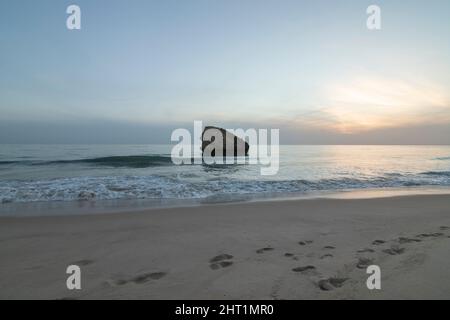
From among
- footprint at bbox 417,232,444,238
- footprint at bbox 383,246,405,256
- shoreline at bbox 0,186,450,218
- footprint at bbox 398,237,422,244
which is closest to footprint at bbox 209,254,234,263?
footprint at bbox 383,246,405,256

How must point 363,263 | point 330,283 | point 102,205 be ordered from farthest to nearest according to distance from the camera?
point 102,205
point 363,263
point 330,283

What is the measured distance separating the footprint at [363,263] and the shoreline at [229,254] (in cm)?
1

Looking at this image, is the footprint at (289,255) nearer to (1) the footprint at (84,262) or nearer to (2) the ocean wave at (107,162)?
(1) the footprint at (84,262)

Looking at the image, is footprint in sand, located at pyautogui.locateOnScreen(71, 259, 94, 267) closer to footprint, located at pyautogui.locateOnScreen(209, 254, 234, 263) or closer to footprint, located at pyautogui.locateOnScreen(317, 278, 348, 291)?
footprint, located at pyautogui.locateOnScreen(209, 254, 234, 263)

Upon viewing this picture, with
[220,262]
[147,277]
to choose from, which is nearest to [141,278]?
[147,277]

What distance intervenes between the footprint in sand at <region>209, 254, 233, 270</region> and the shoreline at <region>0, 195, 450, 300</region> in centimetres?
1

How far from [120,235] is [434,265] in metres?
4.80

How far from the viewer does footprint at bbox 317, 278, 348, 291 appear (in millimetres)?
3238

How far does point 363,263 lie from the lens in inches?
155

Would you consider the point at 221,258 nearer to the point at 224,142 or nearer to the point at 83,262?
the point at 83,262

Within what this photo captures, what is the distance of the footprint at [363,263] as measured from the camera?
3.82 metres

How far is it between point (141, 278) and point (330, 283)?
6.97 ft

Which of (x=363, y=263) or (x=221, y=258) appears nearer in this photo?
(x=363, y=263)
